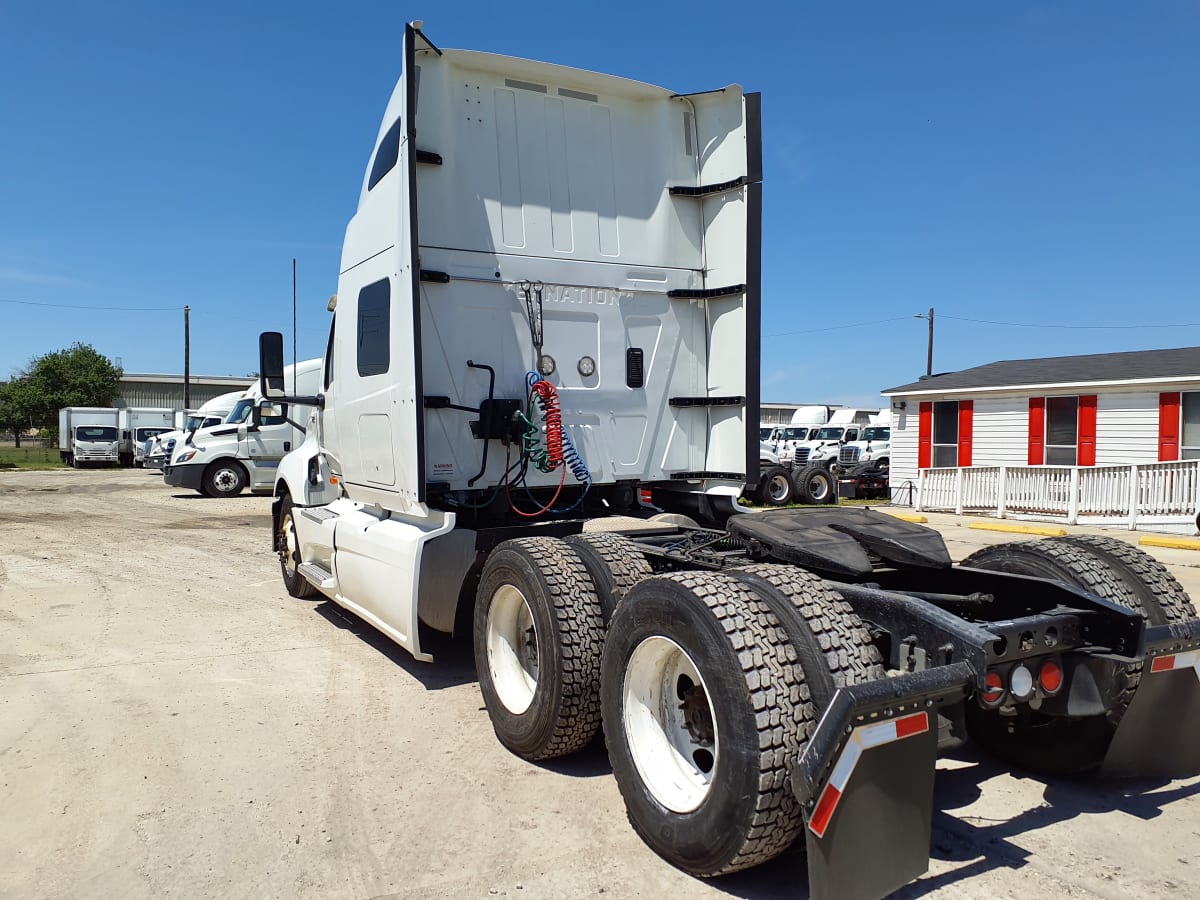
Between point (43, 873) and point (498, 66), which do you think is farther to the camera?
point (498, 66)

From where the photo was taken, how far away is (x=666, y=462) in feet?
20.1

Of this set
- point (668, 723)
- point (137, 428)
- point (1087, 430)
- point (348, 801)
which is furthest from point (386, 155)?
point (137, 428)

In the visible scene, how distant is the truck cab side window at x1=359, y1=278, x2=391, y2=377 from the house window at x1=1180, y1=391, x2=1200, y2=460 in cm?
1737

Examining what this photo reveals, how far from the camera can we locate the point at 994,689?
297 centimetres

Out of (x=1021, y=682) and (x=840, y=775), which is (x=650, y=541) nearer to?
(x=1021, y=682)

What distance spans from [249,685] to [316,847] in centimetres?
251

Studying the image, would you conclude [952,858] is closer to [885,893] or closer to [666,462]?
[885,893]

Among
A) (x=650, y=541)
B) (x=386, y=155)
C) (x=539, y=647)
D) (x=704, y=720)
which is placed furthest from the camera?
(x=386, y=155)

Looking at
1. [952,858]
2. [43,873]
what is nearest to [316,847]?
[43,873]

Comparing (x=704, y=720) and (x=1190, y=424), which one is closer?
(x=704, y=720)

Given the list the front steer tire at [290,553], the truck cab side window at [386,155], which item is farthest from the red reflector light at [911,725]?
the front steer tire at [290,553]

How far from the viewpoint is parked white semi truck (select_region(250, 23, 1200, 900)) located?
9.29 feet

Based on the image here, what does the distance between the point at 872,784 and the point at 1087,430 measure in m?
19.2

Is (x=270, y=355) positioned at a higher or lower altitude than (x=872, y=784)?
higher
